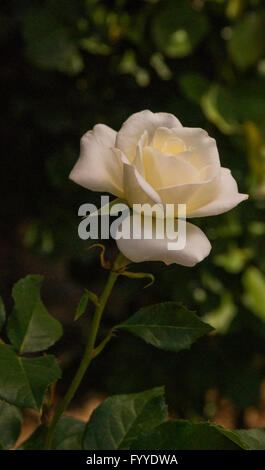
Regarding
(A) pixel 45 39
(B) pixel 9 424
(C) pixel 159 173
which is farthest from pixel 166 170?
(A) pixel 45 39

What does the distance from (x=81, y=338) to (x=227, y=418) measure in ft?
1.70

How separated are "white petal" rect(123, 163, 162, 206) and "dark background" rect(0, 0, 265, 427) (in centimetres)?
72

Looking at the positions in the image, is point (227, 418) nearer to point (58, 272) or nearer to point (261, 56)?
point (58, 272)

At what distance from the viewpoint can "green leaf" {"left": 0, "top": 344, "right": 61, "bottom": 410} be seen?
36 centimetres

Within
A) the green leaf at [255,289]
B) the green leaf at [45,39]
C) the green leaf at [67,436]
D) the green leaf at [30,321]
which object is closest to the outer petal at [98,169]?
the green leaf at [30,321]

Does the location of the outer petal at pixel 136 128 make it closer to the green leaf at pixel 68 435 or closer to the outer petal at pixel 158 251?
the outer petal at pixel 158 251

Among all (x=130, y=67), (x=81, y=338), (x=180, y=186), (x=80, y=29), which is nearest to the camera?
(x=180, y=186)

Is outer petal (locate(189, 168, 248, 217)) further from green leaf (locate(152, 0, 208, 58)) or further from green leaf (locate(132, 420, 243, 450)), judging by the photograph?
green leaf (locate(152, 0, 208, 58))

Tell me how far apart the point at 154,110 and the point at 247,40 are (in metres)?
0.22

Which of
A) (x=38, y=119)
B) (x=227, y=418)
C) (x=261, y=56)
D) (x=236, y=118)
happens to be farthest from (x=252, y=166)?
(x=227, y=418)

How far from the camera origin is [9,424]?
1.50ft

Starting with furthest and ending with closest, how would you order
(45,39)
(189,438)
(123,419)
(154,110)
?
(154,110)
(45,39)
(123,419)
(189,438)

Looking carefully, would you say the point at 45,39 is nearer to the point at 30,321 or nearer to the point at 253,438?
the point at 30,321

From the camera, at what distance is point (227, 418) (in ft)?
5.61
